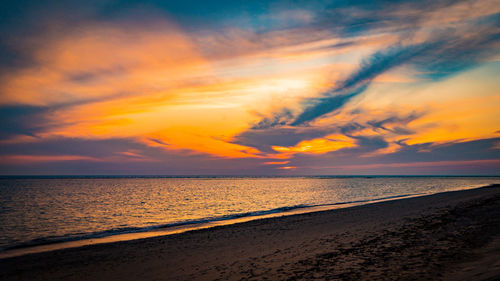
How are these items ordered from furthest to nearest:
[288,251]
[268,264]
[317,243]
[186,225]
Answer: [186,225], [317,243], [288,251], [268,264]

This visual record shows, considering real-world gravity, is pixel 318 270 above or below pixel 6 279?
above

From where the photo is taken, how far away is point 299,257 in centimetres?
1280

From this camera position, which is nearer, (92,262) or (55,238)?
(92,262)

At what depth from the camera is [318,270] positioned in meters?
10.6

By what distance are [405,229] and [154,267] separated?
15.0 m

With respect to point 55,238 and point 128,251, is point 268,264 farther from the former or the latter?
point 55,238

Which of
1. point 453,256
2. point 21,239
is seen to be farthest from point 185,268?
point 21,239

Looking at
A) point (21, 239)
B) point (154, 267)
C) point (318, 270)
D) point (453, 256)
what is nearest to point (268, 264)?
point (318, 270)

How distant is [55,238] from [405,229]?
84.8 ft

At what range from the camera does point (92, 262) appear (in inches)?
573

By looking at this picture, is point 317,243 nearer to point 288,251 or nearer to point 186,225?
point 288,251

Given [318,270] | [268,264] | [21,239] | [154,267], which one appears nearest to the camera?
[318,270]

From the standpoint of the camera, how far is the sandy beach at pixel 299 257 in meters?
10.0

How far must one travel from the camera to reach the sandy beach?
10031mm
